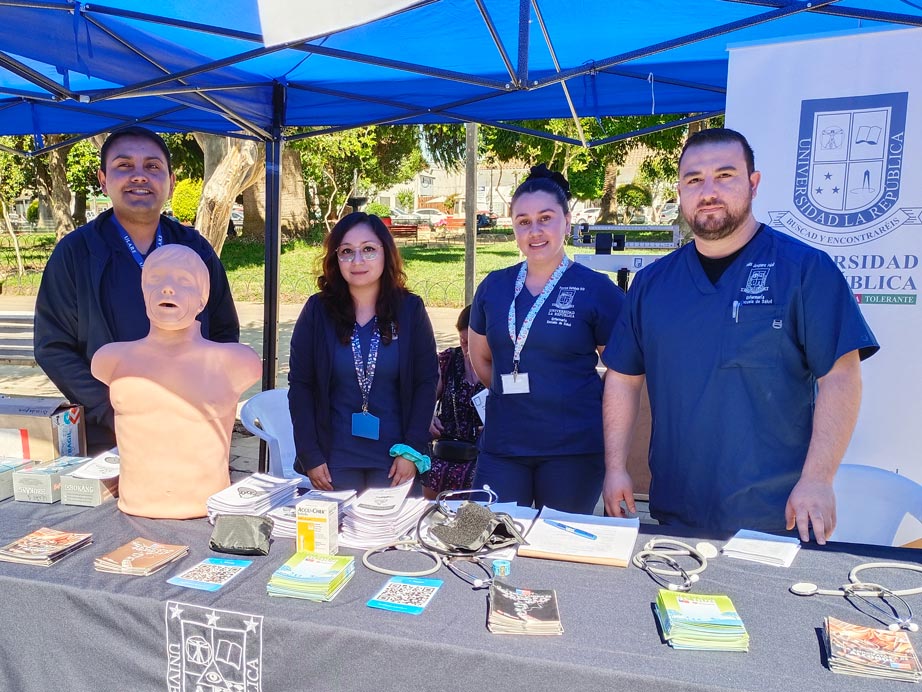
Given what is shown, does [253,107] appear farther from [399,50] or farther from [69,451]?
[69,451]

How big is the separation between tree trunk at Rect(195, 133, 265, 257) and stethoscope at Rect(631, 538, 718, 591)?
627 centimetres

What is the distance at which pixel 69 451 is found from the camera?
2.20 metres

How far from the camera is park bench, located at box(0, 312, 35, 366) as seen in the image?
6.96m

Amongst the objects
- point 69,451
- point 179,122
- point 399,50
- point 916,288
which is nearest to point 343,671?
point 69,451

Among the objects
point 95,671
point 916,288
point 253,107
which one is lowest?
point 95,671

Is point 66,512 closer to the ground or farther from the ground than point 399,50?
closer to the ground

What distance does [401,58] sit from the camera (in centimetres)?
392

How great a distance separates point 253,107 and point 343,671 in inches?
146

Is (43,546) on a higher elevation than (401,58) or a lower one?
lower

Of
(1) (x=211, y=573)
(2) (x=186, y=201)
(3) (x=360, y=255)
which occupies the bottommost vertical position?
(1) (x=211, y=573)

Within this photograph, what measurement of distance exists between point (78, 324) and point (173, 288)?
96 centimetres

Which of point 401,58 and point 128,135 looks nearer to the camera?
point 128,135

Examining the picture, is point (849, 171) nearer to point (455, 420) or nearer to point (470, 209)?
point (455, 420)

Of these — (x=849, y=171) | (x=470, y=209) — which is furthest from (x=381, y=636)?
(x=470, y=209)
